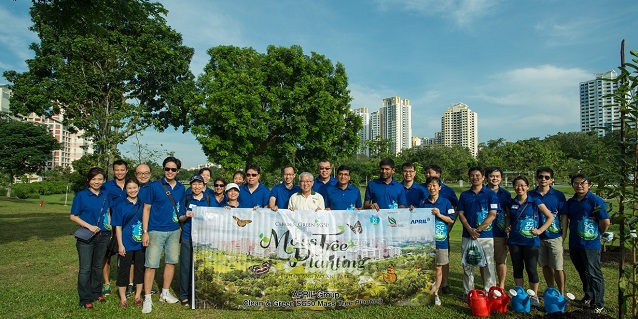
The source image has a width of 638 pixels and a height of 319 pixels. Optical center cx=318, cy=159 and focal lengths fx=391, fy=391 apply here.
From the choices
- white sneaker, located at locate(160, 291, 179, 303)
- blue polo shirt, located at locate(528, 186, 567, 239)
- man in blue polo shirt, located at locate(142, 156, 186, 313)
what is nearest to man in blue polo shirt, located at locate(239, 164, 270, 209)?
man in blue polo shirt, located at locate(142, 156, 186, 313)

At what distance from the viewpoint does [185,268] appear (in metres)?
5.68

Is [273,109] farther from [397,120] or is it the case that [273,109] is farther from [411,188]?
[397,120]

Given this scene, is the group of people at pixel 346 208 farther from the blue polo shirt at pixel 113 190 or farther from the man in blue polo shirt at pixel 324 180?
the man in blue polo shirt at pixel 324 180

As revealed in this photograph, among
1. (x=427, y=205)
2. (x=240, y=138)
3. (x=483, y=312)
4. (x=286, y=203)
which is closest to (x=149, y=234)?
(x=286, y=203)

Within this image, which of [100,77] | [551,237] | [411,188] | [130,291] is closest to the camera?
[551,237]

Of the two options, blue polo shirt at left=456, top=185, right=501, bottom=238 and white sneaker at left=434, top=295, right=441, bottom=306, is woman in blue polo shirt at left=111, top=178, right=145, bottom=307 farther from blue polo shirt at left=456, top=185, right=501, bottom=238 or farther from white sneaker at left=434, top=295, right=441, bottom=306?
blue polo shirt at left=456, top=185, right=501, bottom=238

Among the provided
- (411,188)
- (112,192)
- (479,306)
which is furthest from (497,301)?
(112,192)

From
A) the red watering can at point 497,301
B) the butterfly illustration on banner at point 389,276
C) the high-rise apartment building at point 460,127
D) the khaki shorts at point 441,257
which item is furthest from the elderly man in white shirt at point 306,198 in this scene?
the high-rise apartment building at point 460,127

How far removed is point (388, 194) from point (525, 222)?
1957 millimetres

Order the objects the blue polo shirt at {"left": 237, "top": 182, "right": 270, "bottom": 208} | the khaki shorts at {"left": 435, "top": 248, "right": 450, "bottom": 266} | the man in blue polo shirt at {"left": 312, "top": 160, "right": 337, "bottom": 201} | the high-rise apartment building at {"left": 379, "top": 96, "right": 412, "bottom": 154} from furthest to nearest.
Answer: the high-rise apartment building at {"left": 379, "top": 96, "right": 412, "bottom": 154} < the man in blue polo shirt at {"left": 312, "top": 160, "right": 337, "bottom": 201} < the blue polo shirt at {"left": 237, "top": 182, "right": 270, "bottom": 208} < the khaki shorts at {"left": 435, "top": 248, "right": 450, "bottom": 266}

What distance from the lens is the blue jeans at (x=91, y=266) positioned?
5402mm

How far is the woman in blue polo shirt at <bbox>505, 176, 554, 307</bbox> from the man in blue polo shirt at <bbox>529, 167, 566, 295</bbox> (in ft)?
0.46

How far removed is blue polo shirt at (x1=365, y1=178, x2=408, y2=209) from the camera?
19.9 feet

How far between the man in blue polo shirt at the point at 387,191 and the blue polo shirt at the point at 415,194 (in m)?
0.22
